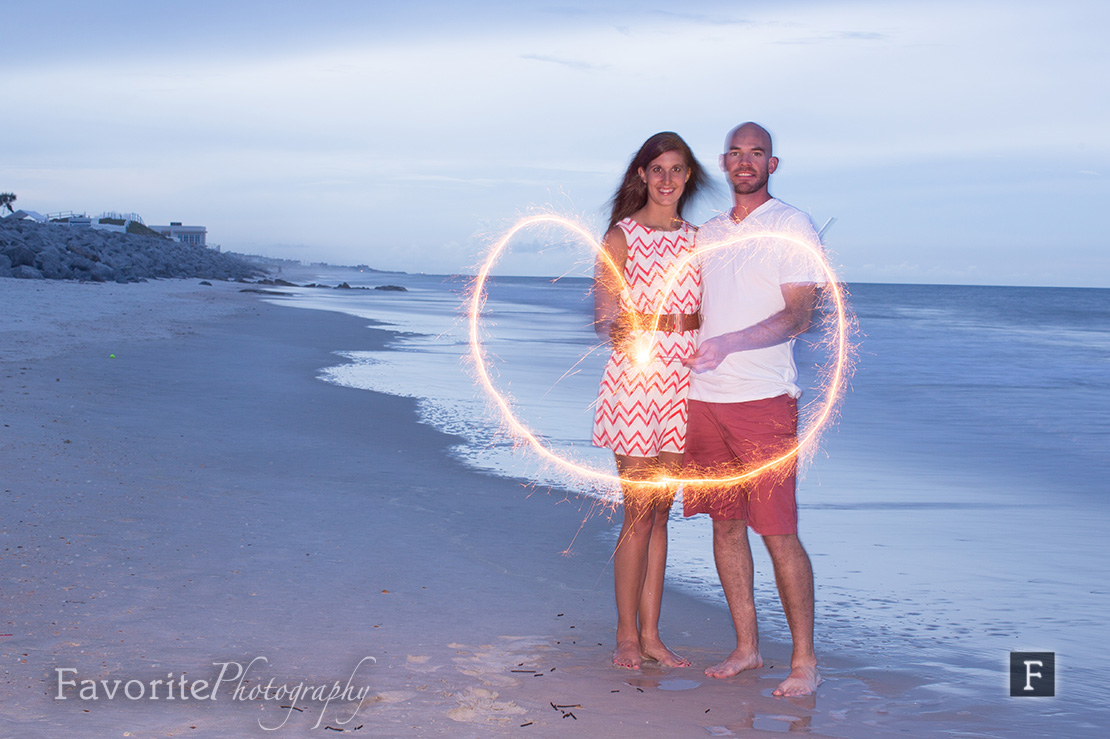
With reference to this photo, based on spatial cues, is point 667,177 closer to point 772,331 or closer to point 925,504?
point 772,331

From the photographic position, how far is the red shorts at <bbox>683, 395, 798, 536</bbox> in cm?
393

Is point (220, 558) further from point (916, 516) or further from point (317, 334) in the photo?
point (317, 334)

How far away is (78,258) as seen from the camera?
117 ft

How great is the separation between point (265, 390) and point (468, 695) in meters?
9.02

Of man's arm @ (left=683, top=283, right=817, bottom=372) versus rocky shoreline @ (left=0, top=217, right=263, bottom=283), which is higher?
rocky shoreline @ (left=0, top=217, right=263, bottom=283)

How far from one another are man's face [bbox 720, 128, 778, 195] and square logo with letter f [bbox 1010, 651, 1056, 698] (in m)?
2.30

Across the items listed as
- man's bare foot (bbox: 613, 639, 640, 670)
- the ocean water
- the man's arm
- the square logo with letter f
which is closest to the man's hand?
the man's arm

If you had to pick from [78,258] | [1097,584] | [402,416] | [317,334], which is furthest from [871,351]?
[78,258]

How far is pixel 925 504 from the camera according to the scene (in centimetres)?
771

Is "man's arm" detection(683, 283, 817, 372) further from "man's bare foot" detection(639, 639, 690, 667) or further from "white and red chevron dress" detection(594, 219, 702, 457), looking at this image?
"man's bare foot" detection(639, 639, 690, 667)

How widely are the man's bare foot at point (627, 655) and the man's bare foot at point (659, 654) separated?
80 mm

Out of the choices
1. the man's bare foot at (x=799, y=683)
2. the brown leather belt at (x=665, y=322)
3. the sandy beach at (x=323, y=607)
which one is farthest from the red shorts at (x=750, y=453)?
the sandy beach at (x=323, y=607)

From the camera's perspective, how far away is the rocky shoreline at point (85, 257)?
3297 centimetres

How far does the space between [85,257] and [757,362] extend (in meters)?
38.4
